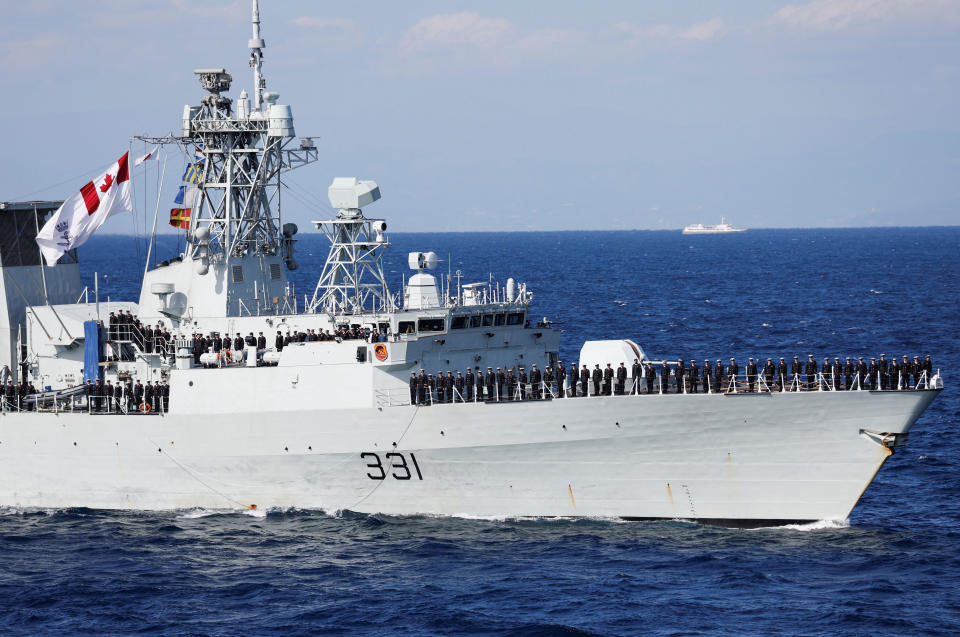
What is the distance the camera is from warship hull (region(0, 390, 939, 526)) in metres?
29.7

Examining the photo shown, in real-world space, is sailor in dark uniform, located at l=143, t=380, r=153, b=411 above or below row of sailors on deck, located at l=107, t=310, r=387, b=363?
below

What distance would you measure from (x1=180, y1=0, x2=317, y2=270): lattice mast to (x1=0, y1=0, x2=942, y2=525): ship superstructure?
0.07 meters

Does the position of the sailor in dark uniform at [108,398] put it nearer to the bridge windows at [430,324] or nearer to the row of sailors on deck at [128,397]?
the row of sailors on deck at [128,397]

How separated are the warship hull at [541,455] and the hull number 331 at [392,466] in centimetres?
4

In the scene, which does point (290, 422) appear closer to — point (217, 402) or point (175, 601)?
point (217, 402)

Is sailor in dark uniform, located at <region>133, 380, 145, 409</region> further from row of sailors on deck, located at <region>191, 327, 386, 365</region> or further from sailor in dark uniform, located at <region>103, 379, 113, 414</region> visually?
row of sailors on deck, located at <region>191, 327, 386, 365</region>

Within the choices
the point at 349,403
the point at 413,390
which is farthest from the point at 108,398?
the point at 413,390

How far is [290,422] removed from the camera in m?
32.1

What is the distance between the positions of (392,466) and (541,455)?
4.11 meters

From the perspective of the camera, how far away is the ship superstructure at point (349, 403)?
30.0 metres

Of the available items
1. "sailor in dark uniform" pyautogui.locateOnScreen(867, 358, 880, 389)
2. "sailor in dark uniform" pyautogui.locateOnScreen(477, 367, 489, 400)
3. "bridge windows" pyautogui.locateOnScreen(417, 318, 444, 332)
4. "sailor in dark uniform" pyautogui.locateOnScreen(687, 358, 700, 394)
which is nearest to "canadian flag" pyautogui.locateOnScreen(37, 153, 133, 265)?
"bridge windows" pyautogui.locateOnScreen(417, 318, 444, 332)

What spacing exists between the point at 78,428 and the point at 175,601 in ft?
32.0

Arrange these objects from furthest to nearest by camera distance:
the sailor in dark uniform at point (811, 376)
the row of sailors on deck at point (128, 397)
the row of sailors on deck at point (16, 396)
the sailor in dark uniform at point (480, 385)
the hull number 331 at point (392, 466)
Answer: the row of sailors on deck at point (16, 396) < the row of sailors on deck at point (128, 397) < the hull number 331 at point (392, 466) < the sailor in dark uniform at point (480, 385) < the sailor in dark uniform at point (811, 376)

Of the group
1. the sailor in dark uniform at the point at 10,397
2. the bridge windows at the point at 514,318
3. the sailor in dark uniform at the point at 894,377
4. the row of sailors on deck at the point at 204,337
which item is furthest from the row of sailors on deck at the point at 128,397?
the sailor in dark uniform at the point at 894,377
